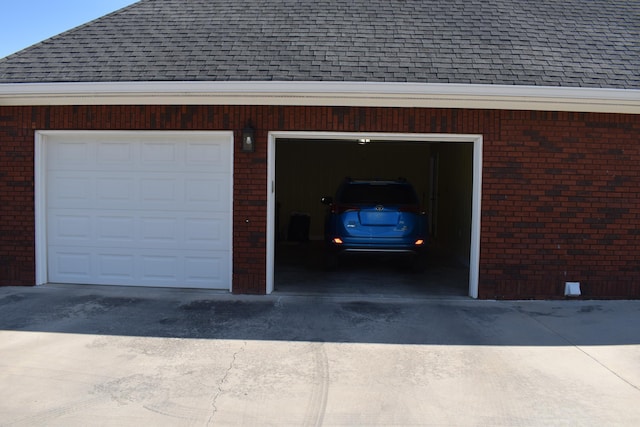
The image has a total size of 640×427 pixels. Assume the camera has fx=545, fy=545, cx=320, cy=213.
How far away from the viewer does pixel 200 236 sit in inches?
317

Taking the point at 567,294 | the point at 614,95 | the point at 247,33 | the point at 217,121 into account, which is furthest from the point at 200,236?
the point at 614,95

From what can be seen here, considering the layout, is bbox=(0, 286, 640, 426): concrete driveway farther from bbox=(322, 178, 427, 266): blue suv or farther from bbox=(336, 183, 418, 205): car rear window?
bbox=(336, 183, 418, 205): car rear window

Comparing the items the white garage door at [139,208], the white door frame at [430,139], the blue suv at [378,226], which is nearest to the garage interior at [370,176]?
the blue suv at [378,226]

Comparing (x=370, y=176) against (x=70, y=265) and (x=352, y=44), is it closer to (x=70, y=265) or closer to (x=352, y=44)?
(x=352, y=44)

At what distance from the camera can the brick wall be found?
7629 millimetres

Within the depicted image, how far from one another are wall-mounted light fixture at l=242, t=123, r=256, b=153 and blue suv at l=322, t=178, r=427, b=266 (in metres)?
2.22

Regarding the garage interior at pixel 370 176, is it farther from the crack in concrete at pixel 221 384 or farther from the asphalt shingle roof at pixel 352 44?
the asphalt shingle roof at pixel 352 44

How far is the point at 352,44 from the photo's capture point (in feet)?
27.3

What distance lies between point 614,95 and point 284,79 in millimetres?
4355

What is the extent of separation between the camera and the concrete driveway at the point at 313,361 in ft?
13.6

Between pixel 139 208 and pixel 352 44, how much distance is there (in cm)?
407

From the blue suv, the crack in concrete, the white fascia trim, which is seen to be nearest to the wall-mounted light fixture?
the white fascia trim

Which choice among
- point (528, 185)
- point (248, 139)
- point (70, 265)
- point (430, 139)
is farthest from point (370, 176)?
point (70, 265)

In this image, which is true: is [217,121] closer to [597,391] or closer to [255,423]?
[255,423]
